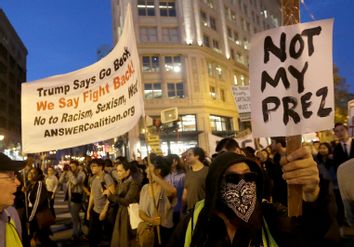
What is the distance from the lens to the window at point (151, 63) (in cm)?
3956

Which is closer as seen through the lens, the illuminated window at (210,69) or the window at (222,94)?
the illuminated window at (210,69)

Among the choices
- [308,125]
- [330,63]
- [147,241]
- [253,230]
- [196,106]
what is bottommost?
[147,241]

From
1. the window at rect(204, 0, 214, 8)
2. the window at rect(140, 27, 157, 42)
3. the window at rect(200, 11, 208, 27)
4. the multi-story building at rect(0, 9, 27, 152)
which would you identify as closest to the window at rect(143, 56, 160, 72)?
the window at rect(140, 27, 157, 42)

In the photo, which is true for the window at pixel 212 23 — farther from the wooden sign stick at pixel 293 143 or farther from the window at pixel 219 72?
the wooden sign stick at pixel 293 143

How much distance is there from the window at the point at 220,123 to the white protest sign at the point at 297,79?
38.2 metres

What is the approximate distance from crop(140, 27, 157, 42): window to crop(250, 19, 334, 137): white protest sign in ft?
126

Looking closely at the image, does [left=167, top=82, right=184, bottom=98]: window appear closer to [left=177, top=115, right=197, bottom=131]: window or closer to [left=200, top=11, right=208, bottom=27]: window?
[left=177, top=115, right=197, bottom=131]: window

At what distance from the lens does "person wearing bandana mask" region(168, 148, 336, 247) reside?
208 cm

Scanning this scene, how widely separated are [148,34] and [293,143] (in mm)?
39113

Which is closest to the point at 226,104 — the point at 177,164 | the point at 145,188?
the point at 177,164

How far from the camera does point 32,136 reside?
612 cm

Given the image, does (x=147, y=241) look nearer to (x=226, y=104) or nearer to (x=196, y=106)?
(x=196, y=106)

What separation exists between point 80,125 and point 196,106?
110 feet

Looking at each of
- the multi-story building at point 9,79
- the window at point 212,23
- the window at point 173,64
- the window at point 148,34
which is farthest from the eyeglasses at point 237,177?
the multi-story building at point 9,79
